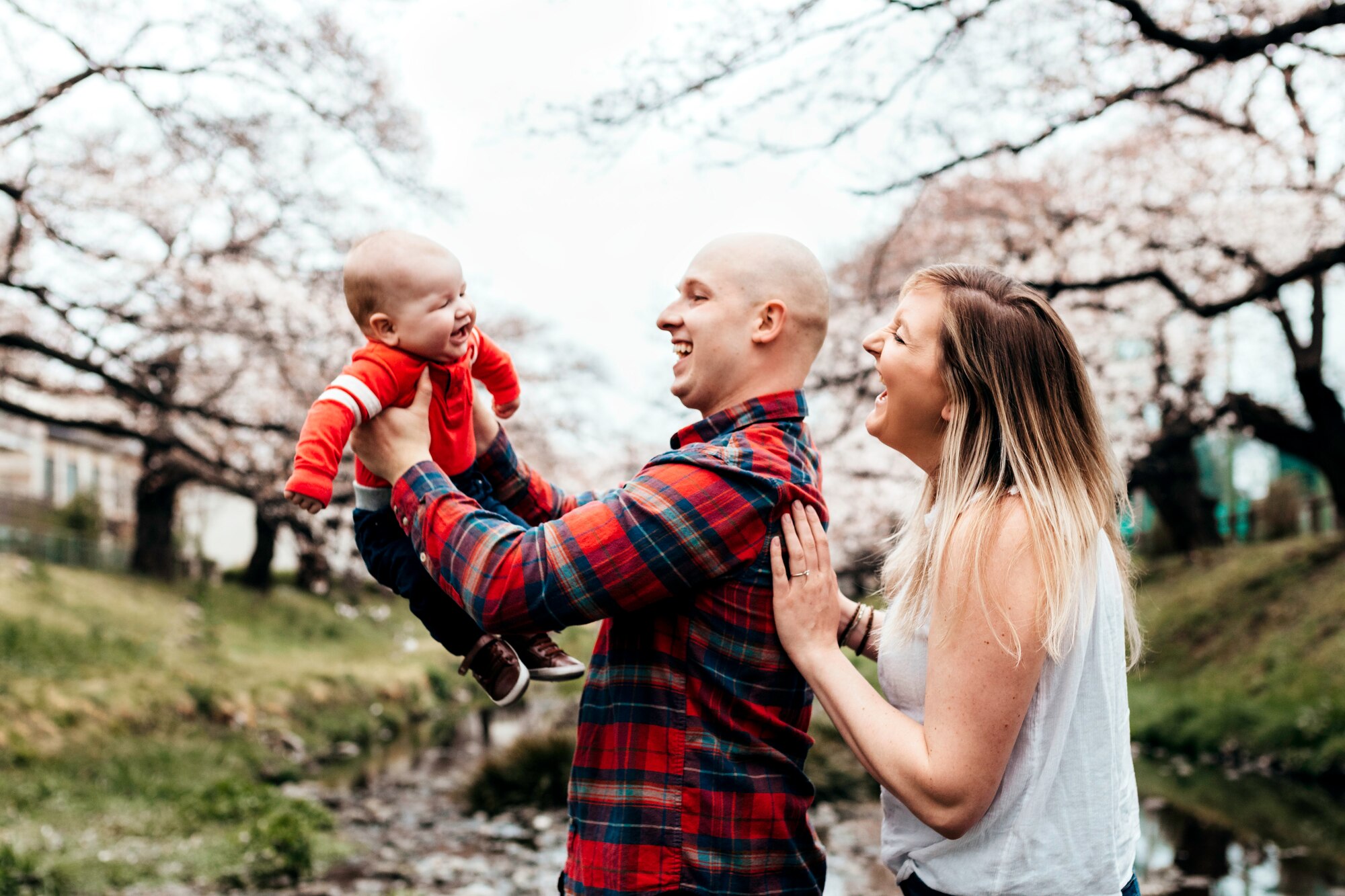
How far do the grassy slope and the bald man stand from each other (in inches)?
314

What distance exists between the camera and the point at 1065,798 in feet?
5.48

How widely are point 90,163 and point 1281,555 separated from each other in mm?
14636

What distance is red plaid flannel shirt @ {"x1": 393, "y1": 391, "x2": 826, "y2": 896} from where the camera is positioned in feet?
5.66

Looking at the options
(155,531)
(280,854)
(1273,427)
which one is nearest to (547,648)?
(280,854)

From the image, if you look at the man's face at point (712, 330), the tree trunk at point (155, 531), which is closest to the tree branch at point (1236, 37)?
the man's face at point (712, 330)

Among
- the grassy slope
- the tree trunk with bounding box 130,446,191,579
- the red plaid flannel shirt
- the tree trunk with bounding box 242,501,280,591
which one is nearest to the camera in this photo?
the red plaid flannel shirt

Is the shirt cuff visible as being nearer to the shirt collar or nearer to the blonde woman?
the shirt collar

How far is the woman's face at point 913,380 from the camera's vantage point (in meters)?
1.84

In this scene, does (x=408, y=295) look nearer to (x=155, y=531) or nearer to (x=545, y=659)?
(x=545, y=659)

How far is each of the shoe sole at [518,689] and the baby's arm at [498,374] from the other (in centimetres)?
57

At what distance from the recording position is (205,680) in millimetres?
12219

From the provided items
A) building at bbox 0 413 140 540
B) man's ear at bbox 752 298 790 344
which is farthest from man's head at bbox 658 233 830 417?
building at bbox 0 413 140 540

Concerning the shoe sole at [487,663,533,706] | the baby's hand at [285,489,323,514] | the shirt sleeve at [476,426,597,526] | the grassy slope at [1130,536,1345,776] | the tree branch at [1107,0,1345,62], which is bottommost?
the grassy slope at [1130,536,1345,776]

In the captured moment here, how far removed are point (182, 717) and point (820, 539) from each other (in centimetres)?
1086
